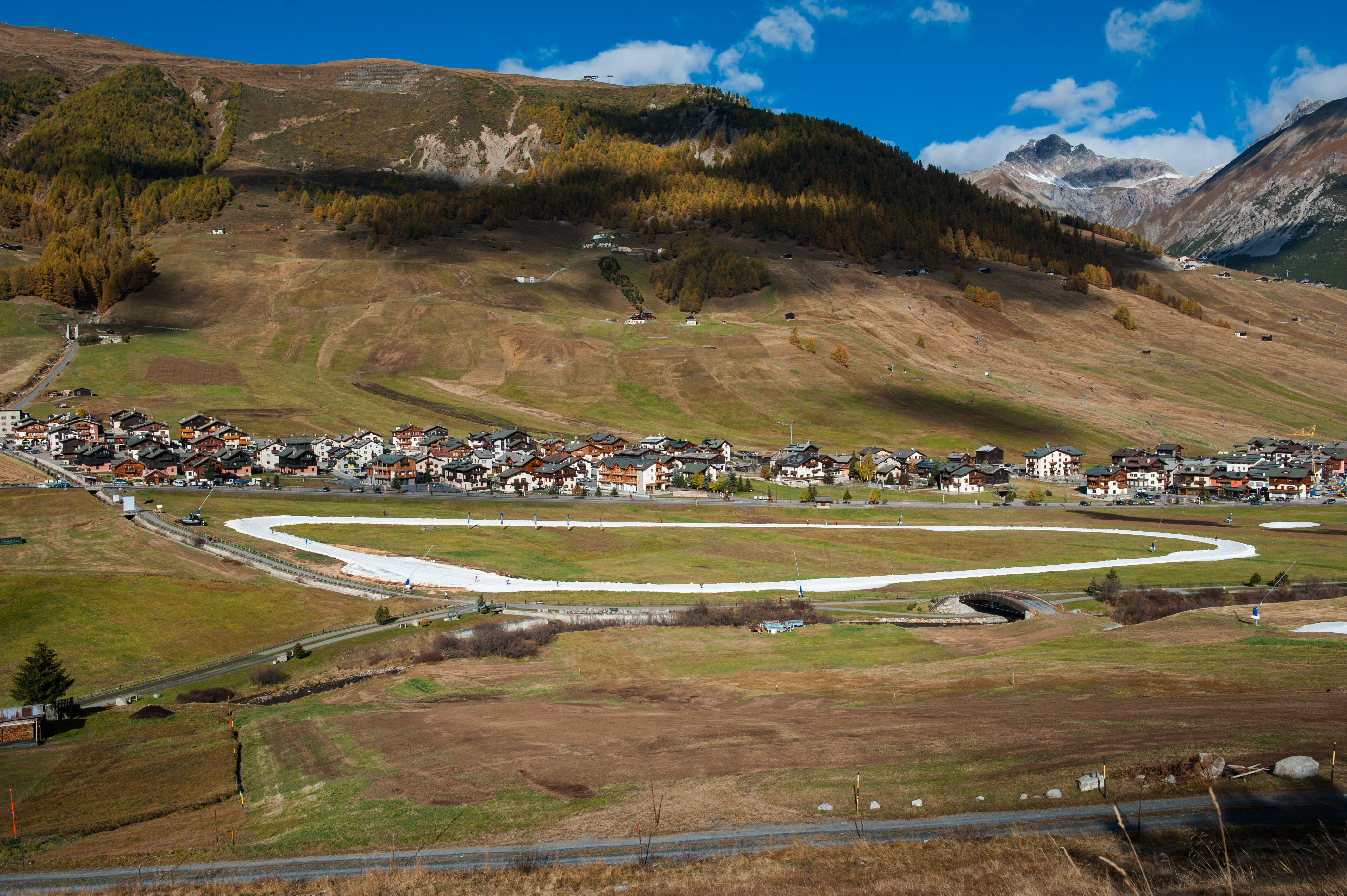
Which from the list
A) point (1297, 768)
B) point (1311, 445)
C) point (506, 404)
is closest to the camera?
point (1297, 768)

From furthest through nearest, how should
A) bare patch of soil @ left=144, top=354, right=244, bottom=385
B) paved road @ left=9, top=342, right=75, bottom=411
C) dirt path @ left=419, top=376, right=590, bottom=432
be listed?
bare patch of soil @ left=144, top=354, right=244, bottom=385 < dirt path @ left=419, top=376, right=590, bottom=432 < paved road @ left=9, top=342, right=75, bottom=411

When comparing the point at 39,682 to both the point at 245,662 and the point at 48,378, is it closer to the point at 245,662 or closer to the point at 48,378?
the point at 245,662

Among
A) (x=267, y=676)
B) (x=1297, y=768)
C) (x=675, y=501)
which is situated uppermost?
(x=675, y=501)

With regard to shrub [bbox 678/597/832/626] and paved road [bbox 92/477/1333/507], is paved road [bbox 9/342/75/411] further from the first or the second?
shrub [bbox 678/597/832/626]

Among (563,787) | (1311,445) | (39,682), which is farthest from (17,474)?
(1311,445)

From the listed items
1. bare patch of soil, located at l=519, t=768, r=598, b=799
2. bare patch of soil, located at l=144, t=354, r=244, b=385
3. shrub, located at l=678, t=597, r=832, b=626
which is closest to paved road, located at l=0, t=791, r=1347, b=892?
bare patch of soil, located at l=519, t=768, r=598, b=799

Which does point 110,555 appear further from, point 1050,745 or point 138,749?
point 1050,745

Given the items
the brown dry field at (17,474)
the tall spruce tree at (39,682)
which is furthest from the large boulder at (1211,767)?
the brown dry field at (17,474)
